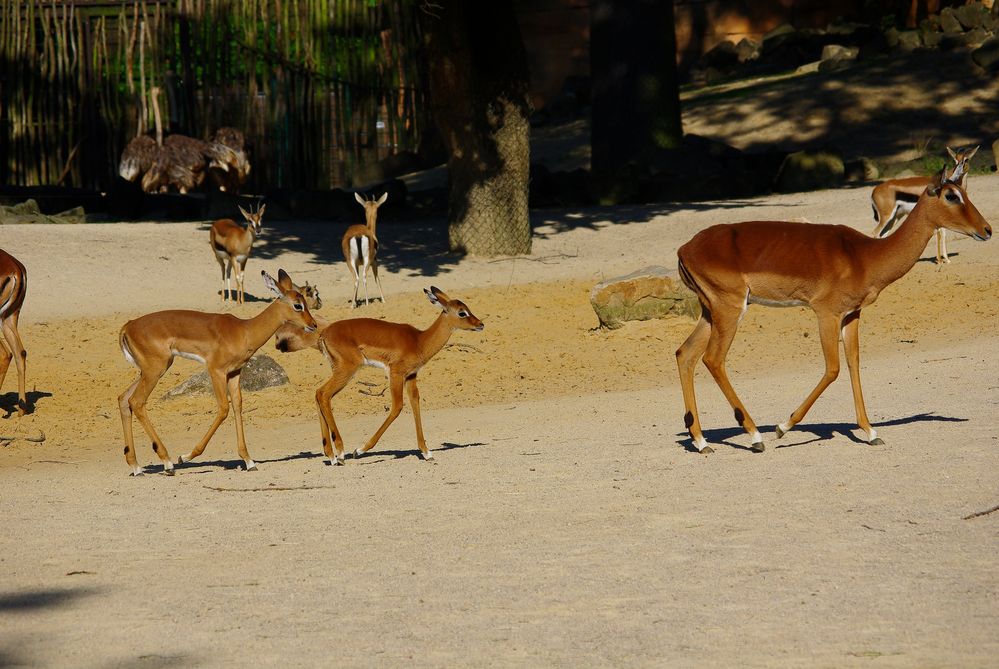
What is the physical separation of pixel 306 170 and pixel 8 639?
2136 centimetres

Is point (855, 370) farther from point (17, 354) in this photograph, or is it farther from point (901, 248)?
point (17, 354)

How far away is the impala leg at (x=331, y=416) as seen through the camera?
10.2 meters

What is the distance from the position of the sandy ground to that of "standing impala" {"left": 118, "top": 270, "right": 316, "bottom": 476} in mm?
345

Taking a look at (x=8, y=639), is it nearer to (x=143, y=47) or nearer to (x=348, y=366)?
(x=348, y=366)

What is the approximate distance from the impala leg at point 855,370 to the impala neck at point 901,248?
34cm

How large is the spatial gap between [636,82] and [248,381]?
15058mm

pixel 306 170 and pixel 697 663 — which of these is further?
pixel 306 170

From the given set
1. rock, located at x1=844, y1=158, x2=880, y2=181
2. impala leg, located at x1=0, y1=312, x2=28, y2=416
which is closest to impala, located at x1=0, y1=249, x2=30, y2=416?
impala leg, located at x1=0, y1=312, x2=28, y2=416

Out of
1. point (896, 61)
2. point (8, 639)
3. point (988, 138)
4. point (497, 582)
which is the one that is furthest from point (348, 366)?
point (896, 61)

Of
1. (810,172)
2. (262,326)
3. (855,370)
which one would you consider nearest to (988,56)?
(810,172)

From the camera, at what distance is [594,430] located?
1115cm

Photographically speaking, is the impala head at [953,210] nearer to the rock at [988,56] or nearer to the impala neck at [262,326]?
the impala neck at [262,326]

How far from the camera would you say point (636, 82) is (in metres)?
27.0

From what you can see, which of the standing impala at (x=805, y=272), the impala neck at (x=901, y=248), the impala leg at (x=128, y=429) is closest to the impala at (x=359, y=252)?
the impala leg at (x=128, y=429)
